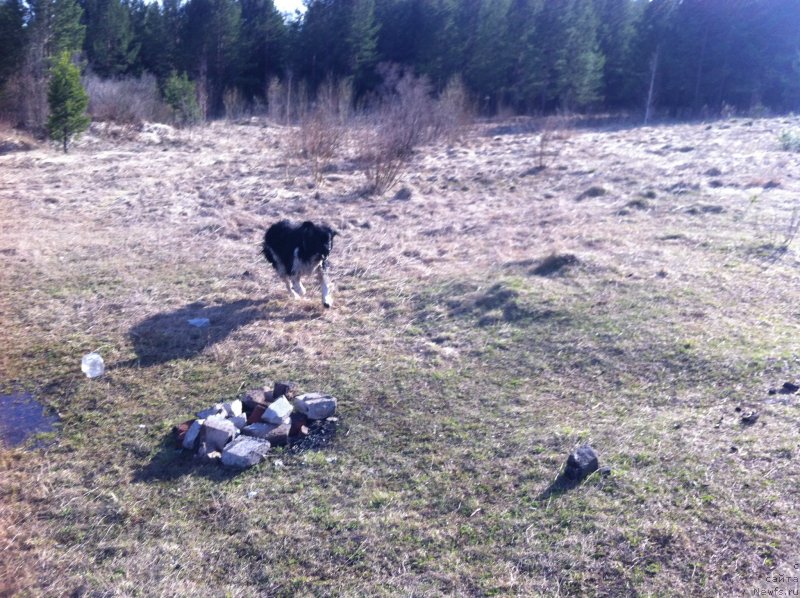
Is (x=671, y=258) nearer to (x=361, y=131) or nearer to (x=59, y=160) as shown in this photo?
(x=361, y=131)

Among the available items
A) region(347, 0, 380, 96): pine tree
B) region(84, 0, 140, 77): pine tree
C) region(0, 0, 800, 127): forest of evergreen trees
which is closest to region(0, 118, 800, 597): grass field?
region(84, 0, 140, 77): pine tree

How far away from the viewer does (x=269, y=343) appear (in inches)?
260

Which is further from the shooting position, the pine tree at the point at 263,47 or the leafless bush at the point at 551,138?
the pine tree at the point at 263,47

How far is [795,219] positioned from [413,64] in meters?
29.8

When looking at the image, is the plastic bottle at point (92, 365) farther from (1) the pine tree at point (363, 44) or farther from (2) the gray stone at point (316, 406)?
(1) the pine tree at point (363, 44)

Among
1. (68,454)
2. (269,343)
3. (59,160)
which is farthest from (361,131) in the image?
(68,454)

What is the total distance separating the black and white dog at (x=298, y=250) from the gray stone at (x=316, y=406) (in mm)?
2576

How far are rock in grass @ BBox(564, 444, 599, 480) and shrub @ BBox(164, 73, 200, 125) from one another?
83.8ft

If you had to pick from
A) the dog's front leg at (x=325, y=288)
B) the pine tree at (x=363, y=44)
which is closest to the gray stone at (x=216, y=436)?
the dog's front leg at (x=325, y=288)

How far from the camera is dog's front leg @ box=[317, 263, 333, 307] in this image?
7633mm

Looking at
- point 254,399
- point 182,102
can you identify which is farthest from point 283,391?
point 182,102

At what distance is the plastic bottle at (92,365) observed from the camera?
6031 mm

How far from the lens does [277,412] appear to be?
4.93 metres

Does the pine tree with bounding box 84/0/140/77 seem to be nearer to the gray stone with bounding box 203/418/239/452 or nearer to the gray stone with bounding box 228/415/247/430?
the gray stone with bounding box 228/415/247/430
